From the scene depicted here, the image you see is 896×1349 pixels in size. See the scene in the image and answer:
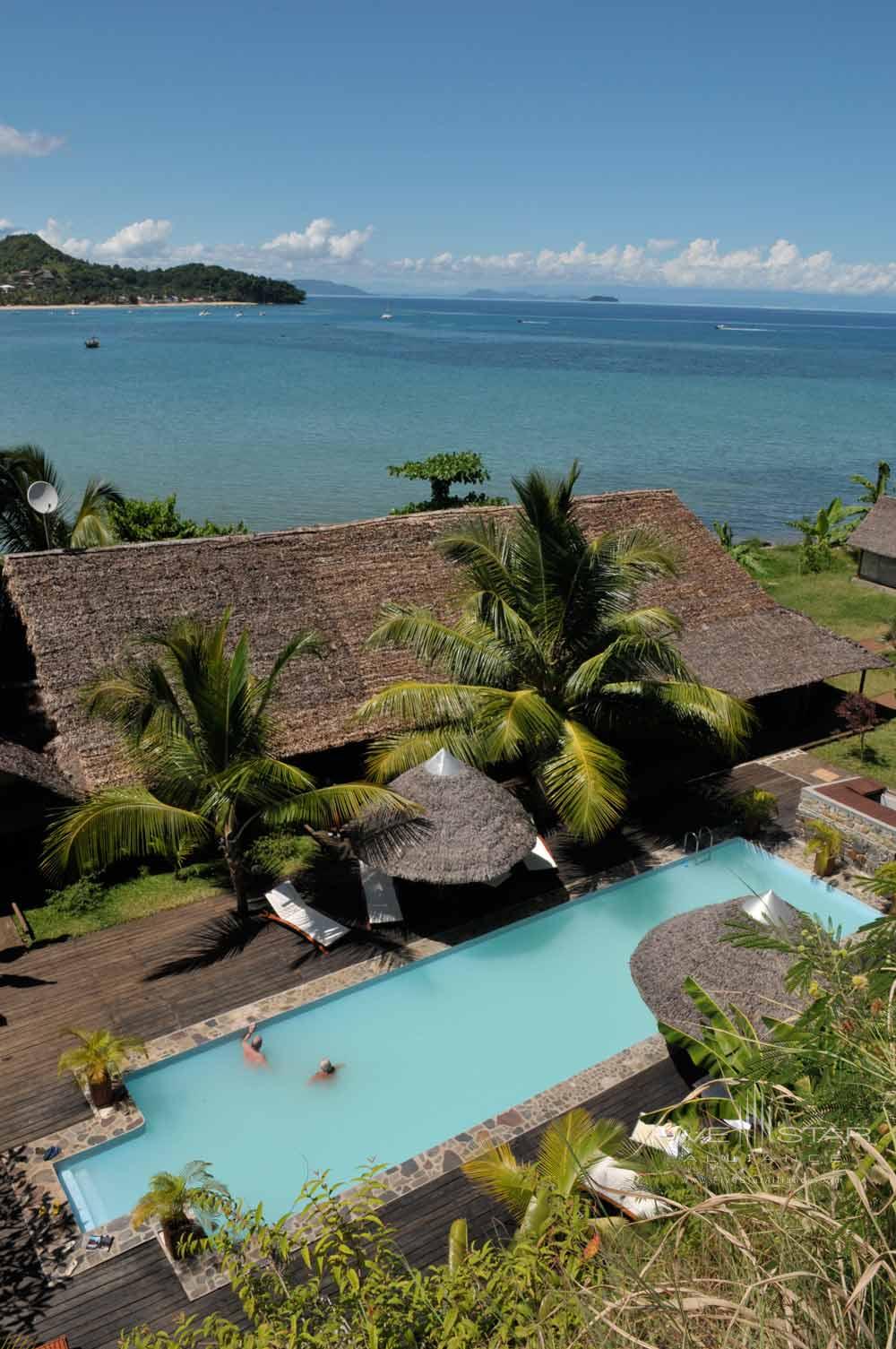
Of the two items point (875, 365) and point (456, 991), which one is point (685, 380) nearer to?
point (875, 365)

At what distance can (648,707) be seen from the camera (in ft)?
46.1

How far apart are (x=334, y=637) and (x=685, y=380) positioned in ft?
308

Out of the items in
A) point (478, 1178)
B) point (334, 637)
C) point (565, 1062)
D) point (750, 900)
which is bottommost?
point (565, 1062)

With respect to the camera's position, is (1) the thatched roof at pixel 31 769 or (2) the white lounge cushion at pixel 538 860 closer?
(1) the thatched roof at pixel 31 769

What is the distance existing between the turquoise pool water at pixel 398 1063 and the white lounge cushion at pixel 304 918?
0.85 m

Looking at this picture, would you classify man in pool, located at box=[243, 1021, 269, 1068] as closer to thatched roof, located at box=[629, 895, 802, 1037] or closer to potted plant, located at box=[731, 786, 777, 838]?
thatched roof, located at box=[629, 895, 802, 1037]

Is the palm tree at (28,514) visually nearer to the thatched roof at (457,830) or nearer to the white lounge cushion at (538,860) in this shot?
the thatched roof at (457,830)

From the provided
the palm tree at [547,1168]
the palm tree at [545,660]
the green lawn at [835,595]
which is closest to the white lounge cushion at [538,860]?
the palm tree at [545,660]

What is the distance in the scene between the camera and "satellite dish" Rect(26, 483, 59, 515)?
54.3 ft

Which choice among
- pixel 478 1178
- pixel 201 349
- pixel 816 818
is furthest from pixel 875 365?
pixel 478 1178

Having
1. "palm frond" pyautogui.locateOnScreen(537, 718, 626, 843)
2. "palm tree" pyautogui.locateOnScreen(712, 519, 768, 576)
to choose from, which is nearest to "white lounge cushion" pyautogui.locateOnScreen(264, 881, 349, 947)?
"palm frond" pyautogui.locateOnScreen(537, 718, 626, 843)

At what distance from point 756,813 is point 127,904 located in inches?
372

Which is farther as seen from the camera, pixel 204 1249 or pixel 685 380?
pixel 685 380

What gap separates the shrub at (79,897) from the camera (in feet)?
41.4
